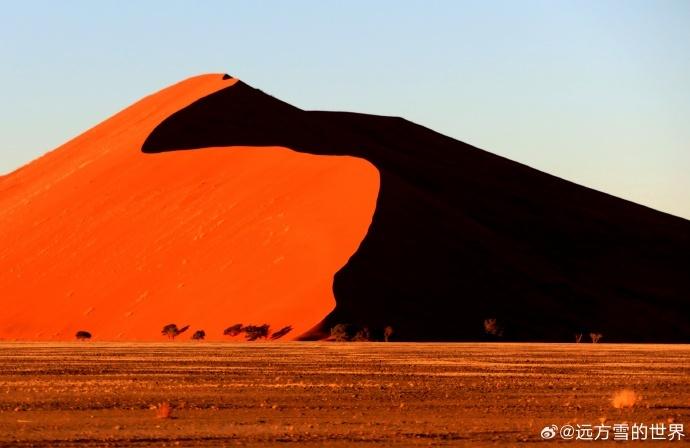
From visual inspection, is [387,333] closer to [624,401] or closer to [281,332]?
[281,332]

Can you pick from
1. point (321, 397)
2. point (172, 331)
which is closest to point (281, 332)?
point (172, 331)

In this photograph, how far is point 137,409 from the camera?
2066cm

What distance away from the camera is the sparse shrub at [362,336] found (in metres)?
52.2

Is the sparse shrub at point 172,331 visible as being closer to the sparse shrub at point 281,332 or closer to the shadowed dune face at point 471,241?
the sparse shrub at point 281,332

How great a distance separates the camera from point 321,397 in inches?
912

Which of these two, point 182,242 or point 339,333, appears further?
point 182,242

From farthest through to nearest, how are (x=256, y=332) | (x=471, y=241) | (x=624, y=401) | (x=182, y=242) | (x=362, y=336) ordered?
(x=182, y=242)
(x=471, y=241)
(x=256, y=332)
(x=362, y=336)
(x=624, y=401)

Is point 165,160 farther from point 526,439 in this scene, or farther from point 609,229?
point 526,439

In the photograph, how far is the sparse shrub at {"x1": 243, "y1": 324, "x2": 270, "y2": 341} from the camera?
5391 centimetres

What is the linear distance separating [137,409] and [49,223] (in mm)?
57670

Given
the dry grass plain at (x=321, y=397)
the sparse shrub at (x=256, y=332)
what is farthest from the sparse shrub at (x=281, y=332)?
the dry grass plain at (x=321, y=397)

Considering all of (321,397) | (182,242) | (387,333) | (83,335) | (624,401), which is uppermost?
(182,242)

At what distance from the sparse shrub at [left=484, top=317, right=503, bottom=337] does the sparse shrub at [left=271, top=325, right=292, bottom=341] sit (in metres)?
7.70

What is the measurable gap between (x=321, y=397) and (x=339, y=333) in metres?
29.3
